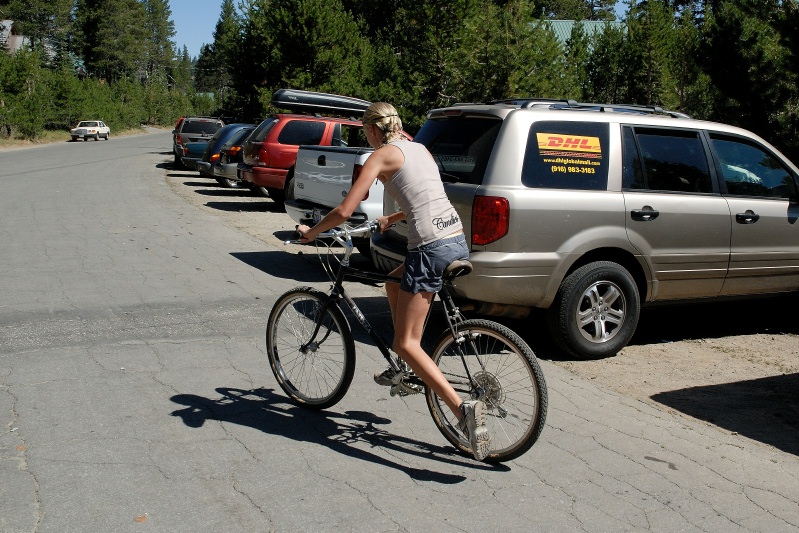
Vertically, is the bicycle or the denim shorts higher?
the denim shorts

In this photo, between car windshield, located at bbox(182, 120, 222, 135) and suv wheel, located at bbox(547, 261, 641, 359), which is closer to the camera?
suv wheel, located at bbox(547, 261, 641, 359)

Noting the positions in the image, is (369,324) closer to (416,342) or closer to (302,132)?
(416,342)

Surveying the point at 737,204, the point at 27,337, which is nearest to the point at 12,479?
the point at 27,337

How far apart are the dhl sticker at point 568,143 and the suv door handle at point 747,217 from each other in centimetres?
150

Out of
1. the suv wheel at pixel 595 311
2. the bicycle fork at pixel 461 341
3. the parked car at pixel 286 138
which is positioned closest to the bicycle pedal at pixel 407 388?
the bicycle fork at pixel 461 341

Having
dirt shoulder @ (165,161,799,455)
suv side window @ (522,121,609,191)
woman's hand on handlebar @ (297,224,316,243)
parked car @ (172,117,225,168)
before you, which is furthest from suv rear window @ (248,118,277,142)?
parked car @ (172,117,225,168)

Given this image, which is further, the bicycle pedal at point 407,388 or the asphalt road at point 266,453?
the bicycle pedal at point 407,388

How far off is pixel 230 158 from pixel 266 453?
15225 mm

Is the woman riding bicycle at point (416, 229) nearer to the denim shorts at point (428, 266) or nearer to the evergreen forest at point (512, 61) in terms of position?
the denim shorts at point (428, 266)

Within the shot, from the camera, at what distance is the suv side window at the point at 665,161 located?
707 centimetres

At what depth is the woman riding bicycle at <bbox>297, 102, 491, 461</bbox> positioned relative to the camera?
456cm

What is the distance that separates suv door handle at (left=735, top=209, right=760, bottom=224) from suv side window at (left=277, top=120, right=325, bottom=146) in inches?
390

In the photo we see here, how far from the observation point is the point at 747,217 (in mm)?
7488

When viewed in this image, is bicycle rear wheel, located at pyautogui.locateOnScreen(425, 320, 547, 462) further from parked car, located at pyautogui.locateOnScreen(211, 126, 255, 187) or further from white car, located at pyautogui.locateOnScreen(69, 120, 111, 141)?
white car, located at pyautogui.locateOnScreen(69, 120, 111, 141)
